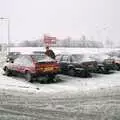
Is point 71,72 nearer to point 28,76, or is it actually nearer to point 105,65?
point 28,76

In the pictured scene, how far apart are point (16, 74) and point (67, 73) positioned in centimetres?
337

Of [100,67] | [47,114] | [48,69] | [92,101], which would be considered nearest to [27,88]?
[48,69]

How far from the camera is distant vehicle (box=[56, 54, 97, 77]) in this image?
18150 mm

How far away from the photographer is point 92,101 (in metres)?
10.1

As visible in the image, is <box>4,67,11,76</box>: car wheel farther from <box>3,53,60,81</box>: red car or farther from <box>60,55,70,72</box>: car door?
<box>60,55,70,72</box>: car door

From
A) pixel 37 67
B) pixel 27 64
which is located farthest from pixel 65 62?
pixel 37 67

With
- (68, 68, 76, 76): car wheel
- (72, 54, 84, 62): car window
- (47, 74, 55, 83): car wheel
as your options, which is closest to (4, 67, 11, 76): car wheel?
(47, 74, 55, 83): car wheel

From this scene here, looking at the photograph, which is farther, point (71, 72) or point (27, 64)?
point (71, 72)

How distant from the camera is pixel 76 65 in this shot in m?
18.3

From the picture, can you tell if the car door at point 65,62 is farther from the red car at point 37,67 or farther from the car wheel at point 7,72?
the car wheel at point 7,72

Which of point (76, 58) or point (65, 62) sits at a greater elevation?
point (76, 58)

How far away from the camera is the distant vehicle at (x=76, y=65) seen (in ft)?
59.5

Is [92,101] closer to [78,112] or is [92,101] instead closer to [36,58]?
[78,112]

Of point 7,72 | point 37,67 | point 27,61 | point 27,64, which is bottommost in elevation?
point 7,72
